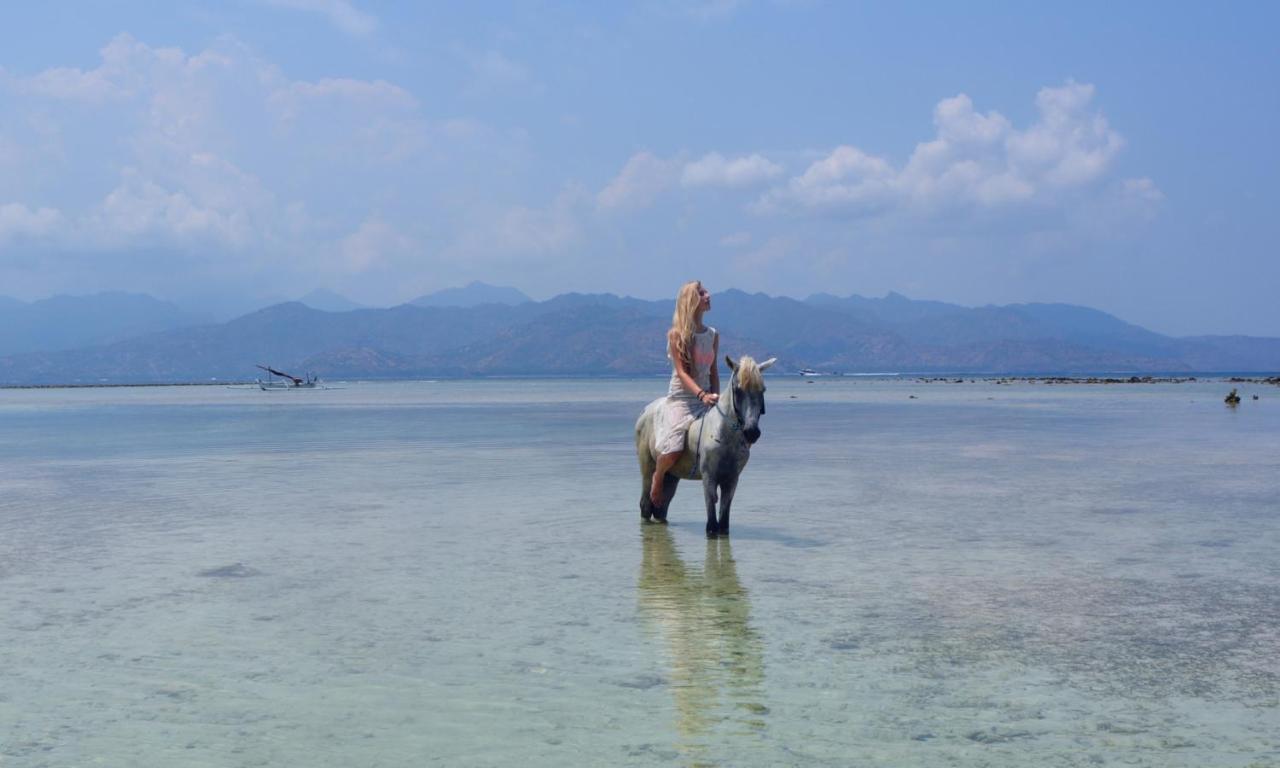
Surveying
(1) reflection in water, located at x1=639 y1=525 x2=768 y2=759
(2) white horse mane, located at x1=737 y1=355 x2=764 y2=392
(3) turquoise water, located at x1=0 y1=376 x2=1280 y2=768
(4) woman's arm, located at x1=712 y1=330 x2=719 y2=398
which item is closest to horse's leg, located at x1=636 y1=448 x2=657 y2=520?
(3) turquoise water, located at x1=0 y1=376 x2=1280 y2=768

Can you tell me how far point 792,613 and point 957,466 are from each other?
1471cm

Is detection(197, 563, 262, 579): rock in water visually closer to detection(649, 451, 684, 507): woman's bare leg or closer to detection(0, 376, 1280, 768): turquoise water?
detection(0, 376, 1280, 768): turquoise water

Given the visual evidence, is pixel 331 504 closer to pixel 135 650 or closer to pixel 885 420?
pixel 135 650

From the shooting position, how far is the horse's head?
39.6 feet

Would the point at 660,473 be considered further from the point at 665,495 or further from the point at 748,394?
the point at 748,394

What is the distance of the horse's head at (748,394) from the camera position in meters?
12.1

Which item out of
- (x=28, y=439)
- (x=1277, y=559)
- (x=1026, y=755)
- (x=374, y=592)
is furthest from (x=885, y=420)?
(x=1026, y=755)

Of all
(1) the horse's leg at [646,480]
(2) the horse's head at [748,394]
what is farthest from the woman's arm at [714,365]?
(1) the horse's leg at [646,480]

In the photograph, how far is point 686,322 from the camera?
42.7 feet

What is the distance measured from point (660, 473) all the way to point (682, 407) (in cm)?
99

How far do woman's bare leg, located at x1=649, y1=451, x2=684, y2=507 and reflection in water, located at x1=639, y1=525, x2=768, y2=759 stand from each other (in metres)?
1.30

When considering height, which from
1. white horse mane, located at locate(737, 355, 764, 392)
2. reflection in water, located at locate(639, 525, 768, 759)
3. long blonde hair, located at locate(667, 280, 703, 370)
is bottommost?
reflection in water, located at locate(639, 525, 768, 759)

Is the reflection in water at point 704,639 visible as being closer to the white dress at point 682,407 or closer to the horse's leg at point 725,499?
the horse's leg at point 725,499

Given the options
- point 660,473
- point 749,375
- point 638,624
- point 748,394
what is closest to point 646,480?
point 660,473
